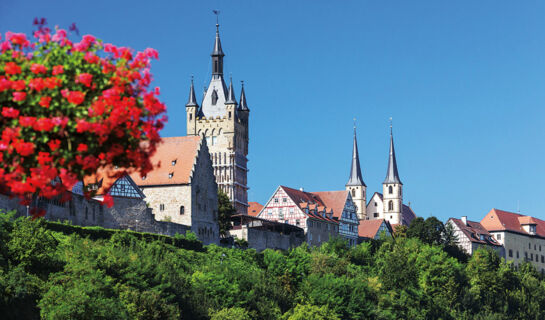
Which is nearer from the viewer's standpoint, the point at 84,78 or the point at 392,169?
the point at 84,78

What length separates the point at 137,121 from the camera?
14430mm

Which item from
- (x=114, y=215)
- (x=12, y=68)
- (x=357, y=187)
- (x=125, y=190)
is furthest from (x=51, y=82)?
(x=357, y=187)

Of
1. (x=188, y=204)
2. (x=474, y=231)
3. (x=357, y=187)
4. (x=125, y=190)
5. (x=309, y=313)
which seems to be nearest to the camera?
(x=309, y=313)

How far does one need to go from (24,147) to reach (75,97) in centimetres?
97

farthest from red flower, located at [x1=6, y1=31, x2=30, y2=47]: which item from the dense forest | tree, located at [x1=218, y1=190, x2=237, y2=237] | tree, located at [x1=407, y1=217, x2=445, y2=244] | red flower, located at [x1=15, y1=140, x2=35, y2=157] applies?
tree, located at [x1=407, y1=217, x2=445, y2=244]

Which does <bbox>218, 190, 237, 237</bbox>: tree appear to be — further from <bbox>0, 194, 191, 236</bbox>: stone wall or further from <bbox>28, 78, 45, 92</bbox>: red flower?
<bbox>28, 78, 45, 92</bbox>: red flower

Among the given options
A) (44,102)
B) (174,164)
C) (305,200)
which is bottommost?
(44,102)

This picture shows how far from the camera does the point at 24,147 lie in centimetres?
1367

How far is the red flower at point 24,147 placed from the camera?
13.7 m

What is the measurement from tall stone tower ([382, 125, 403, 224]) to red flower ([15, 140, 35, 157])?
563 feet

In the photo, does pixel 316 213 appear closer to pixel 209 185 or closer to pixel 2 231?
pixel 209 185

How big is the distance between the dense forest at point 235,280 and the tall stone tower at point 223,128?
27.7m

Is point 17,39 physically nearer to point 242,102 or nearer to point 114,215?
point 114,215

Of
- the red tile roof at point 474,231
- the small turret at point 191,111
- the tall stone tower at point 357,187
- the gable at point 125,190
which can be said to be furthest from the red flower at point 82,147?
the tall stone tower at point 357,187
